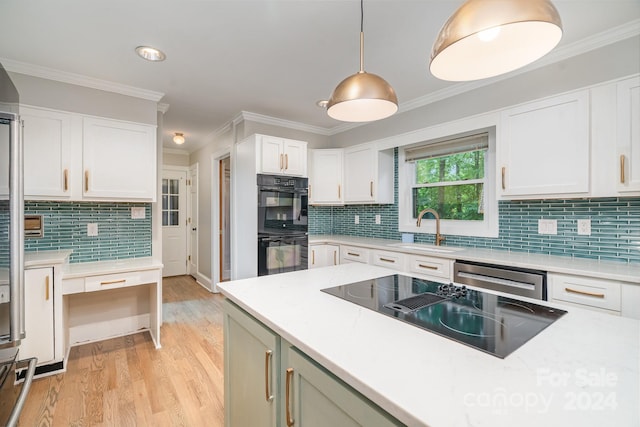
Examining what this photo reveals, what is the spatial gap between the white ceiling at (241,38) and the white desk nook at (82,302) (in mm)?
1590

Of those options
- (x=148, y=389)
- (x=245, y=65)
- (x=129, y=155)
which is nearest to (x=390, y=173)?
(x=245, y=65)

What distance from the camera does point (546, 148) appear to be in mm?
2225

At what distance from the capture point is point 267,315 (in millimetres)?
1099

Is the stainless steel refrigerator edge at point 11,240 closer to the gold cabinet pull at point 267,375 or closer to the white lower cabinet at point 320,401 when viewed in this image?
the gold cabinet pull at point 267,375

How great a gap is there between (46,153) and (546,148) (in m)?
3.93

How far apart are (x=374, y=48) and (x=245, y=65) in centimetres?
106

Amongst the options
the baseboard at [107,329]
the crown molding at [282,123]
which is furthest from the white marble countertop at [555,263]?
the baseboard at [107,329]

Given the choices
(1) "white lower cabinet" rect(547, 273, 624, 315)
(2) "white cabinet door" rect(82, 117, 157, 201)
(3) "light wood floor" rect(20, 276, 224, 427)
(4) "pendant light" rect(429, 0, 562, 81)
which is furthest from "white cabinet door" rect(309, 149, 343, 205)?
(4) "pendant light" rect(429, 0, 562, 81)

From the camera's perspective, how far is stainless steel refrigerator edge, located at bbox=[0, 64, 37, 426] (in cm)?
118

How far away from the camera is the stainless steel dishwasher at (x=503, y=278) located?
2.02m

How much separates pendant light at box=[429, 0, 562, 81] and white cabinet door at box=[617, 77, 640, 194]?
55.8 inches

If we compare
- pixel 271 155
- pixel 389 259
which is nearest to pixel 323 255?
pixel 389 259

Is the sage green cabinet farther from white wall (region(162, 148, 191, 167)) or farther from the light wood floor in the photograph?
white wall (region(162, 148, 191, 167))

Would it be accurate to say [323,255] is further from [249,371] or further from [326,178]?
[249,371]
